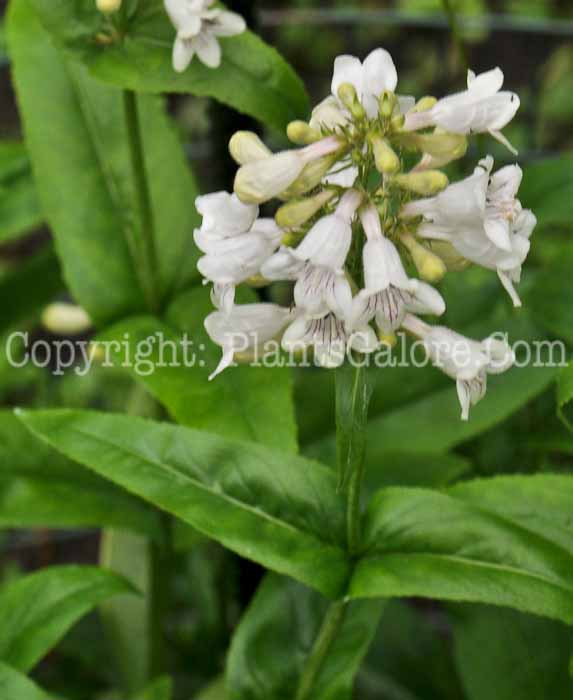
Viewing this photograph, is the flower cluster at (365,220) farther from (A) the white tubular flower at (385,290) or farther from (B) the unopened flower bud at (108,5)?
(B) the unopened flower bud at (108,5)

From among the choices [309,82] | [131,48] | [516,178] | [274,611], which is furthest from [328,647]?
[309,82]

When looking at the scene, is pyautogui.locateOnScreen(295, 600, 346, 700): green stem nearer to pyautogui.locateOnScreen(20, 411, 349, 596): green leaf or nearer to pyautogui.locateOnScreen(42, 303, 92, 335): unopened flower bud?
pyautogui.locateOnScreen(20, 411, 349, 596): green leaf

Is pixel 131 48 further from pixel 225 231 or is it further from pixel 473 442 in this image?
pixel 473 442

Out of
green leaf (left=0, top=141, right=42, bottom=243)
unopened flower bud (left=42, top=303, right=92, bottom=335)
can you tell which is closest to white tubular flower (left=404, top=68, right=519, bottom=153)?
green leaf (left=0, top=141, right=42, bottom=243)

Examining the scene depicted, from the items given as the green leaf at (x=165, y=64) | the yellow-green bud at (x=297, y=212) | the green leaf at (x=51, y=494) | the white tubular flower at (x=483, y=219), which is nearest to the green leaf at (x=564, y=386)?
the white tubular flower at (x=483, y=219)

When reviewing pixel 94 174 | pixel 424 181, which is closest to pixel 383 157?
pixel 424 181

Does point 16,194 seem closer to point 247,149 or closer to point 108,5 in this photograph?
point 108,5
